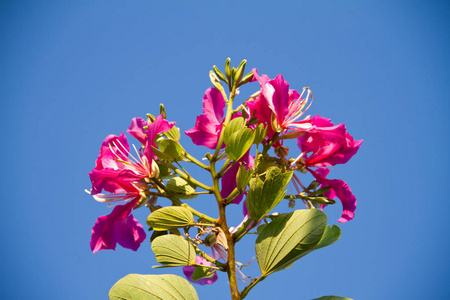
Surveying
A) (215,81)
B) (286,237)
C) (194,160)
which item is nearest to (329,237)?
(286,237)

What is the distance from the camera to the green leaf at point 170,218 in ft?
2.44

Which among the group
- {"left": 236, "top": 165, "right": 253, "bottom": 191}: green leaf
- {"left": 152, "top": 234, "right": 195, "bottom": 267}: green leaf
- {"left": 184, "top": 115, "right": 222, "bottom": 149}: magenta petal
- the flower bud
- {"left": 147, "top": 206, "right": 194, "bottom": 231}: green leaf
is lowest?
{"left": 152, "top": 234, "right": 195, "bottom": 267}: green leaf

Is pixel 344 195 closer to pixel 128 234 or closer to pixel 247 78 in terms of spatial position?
pixel 247 78

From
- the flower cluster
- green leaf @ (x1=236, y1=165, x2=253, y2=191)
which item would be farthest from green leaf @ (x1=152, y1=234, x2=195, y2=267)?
green leaf @ (x1=236, y1=165, x2=253, y2=191)

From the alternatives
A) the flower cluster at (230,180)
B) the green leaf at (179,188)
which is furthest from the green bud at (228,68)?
the green leaf at (179,188)

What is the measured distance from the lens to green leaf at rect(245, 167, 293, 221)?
0.72 metres

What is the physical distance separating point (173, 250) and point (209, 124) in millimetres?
301

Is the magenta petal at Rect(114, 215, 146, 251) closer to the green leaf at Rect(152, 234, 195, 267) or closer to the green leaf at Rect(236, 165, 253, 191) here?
the green leaf at Rect(152, 234, 195, 267)

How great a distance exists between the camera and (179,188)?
820 millimetres

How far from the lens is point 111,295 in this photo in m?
0.73

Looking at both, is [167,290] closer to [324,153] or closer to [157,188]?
[157,188]

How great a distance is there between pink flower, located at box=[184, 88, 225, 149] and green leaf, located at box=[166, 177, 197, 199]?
0.11m

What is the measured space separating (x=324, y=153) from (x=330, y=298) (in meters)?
0.31

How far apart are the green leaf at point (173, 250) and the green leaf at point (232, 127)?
0.21 meters
